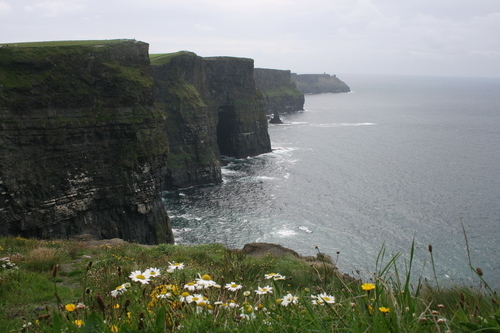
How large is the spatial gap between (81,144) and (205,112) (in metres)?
41.6

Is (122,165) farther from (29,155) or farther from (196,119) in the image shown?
(196,119)

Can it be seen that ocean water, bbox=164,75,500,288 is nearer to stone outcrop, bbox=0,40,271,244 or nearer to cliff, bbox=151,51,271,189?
cliff, bbox=151,51,271,189

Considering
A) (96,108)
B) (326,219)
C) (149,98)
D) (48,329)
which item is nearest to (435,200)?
(326,219)

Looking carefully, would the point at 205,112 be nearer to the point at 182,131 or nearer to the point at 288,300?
the point at 182,131

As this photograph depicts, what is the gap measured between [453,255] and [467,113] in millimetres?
151918

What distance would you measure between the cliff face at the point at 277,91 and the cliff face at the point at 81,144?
13228 centimetres

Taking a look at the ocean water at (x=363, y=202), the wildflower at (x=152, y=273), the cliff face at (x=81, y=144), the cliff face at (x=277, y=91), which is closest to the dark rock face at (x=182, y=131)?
the ocean water at (x=363, y=202)

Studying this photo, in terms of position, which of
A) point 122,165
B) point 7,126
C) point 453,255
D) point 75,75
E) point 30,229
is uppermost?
point 75,75

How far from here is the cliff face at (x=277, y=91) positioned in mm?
177625

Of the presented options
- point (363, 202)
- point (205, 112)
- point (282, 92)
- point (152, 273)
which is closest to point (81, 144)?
point (152, 273)

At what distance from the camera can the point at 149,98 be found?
45.5 meters

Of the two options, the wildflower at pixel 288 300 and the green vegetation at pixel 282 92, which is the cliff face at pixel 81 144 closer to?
the wildflower at pixel 288 300

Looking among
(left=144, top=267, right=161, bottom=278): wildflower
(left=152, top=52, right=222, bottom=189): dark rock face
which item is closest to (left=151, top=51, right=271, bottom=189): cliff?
(left=152, top=52, right=222, bottom=189): dark rock face

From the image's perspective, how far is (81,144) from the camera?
1548 inches
